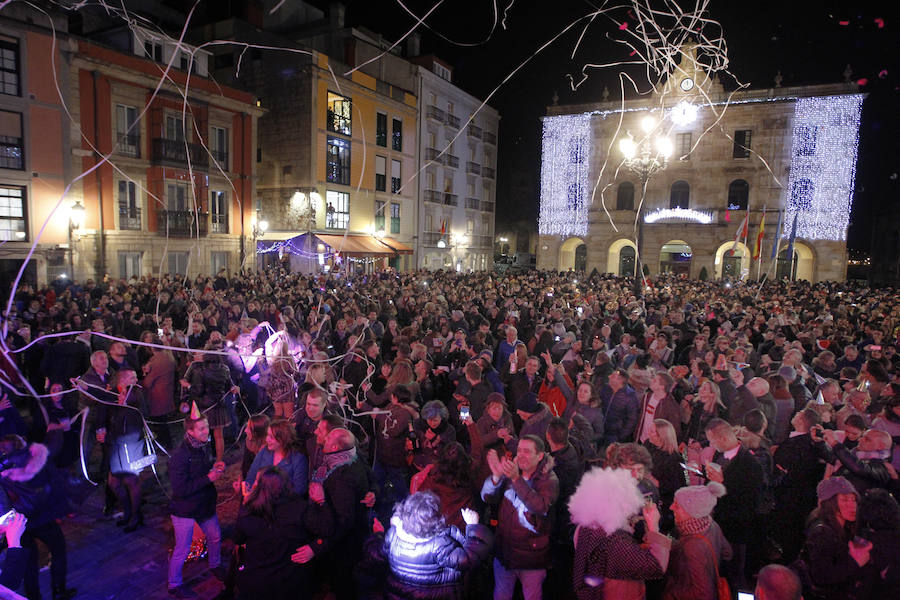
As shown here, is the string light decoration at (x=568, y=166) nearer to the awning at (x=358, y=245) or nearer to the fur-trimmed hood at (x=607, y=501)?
the awning at (x=358, y=245)

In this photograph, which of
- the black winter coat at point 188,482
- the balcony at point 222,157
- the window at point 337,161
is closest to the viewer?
the black winter coat at point 188,482

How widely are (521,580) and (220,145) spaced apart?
22576mm

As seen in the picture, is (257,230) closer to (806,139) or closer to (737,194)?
(737,194)

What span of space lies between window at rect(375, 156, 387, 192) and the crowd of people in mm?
22657

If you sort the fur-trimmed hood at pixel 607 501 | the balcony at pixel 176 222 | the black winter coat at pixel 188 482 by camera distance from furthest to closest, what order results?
1. the balcony at pixel 176 222
2. the black winter coat at pixel 188 482
3. the fur-trimmed hood at pixel 607 501

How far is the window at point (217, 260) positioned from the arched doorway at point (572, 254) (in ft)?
70.4

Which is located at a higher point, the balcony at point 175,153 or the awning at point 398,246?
the balcony at point 175,153

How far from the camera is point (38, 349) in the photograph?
7520 mm

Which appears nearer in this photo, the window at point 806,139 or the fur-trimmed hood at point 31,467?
the fur-trimmed hood at point 31,467

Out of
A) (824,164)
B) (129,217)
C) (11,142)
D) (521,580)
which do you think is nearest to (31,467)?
(521,580)

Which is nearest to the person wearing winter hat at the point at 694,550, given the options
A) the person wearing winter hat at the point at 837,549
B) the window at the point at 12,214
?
the person wearing winter hat at the point at 837,549

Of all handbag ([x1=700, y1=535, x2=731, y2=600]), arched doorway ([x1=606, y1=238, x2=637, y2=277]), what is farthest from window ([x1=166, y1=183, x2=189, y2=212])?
arched doorway ([x1=606, y1=238, x2=637, y2=277])

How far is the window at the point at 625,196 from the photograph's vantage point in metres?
34.5

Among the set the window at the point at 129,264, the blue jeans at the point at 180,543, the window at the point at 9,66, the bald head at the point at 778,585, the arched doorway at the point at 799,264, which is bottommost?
the blue jeans at the point at 180,543
